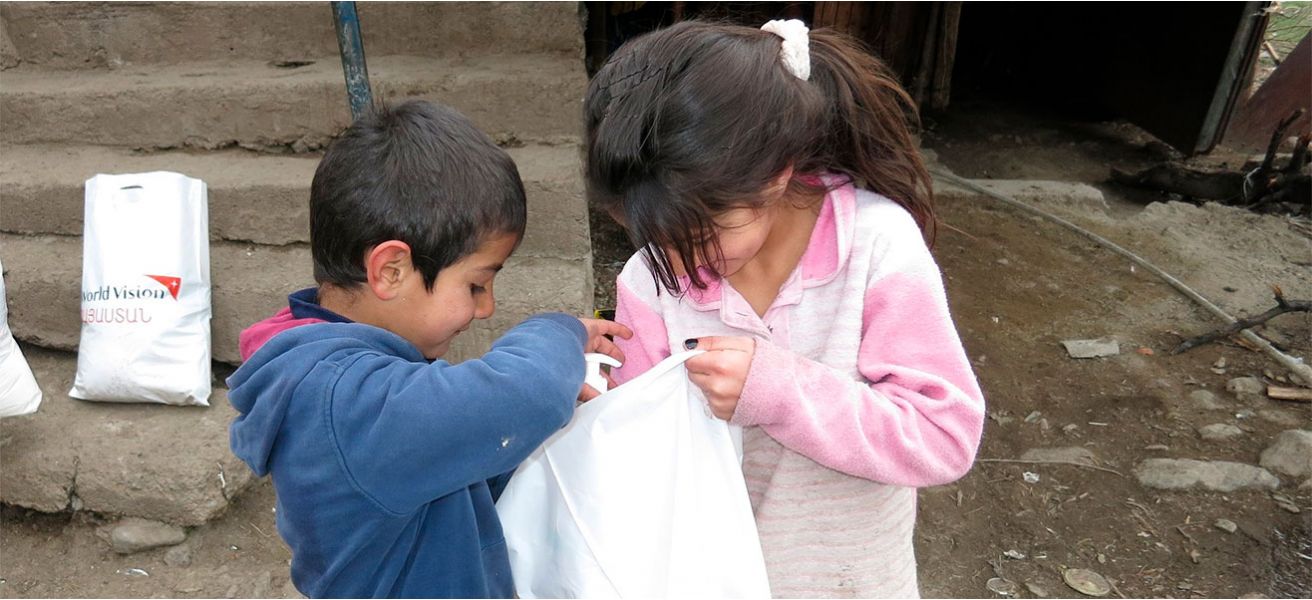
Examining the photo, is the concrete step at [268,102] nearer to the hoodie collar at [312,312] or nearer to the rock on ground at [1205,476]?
the hoodie collar at [312,312]

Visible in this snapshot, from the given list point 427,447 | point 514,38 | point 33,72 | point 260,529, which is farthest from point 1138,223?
point 33,72

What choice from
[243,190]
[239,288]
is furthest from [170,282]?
[243,190]

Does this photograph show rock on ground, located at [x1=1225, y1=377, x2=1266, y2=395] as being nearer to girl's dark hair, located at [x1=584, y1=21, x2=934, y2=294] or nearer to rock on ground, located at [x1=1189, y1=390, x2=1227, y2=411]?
rock on ground, located at [x1=1189, y1=390, x2=1227, y2=411]

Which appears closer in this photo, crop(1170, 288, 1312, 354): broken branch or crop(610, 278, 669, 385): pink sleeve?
crop(610, 278, 669, 385): pink sleeve

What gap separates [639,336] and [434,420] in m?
0.40

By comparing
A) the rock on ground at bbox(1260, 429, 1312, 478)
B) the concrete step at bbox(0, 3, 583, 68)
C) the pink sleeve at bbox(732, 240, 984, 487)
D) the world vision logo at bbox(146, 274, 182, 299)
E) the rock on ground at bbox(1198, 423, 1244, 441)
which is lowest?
the rock on ground at bbox(1198, 423, 1244, 441)

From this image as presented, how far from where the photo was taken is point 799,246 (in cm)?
116

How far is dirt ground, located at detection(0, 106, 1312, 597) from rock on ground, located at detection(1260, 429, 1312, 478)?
2.5 inches

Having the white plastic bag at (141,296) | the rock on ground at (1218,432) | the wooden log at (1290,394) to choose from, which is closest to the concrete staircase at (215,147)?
the white plastic bag at (141,296)

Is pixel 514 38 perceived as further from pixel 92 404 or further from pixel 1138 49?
pixel 1138 49

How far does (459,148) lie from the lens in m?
1.15

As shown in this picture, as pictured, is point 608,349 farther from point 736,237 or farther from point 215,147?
point 215,147

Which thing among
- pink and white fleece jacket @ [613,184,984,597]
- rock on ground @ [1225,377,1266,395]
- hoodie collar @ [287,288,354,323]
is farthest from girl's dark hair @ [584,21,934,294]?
rock on ground @ [1225,377,1266,395]

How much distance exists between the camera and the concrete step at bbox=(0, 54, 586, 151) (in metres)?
3.10
